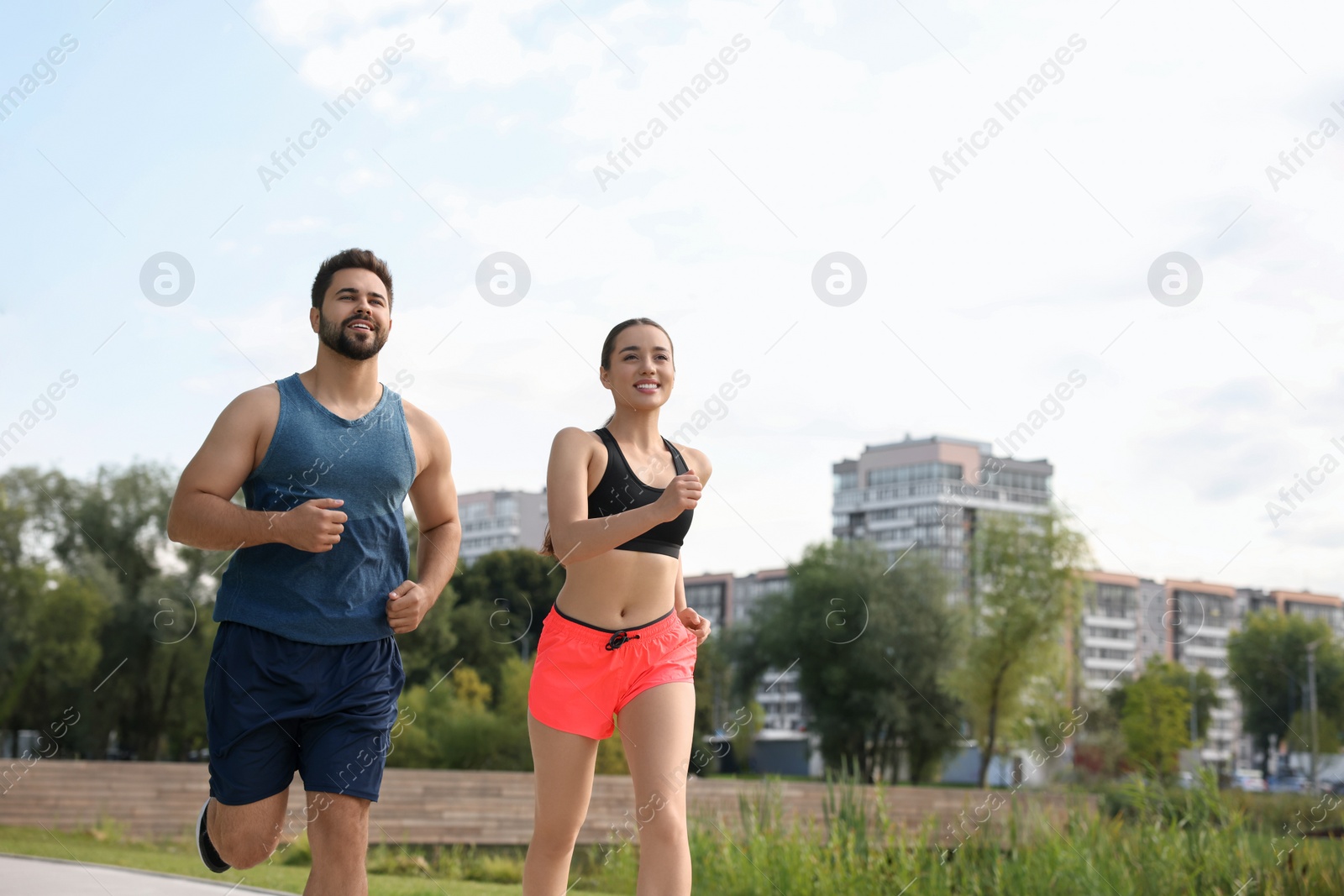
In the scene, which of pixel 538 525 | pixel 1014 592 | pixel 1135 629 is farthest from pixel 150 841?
pixel 1135 629

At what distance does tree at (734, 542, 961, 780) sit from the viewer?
4403cm

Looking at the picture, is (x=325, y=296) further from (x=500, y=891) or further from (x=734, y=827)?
(x=734, y=827)

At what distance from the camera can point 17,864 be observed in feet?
23.9

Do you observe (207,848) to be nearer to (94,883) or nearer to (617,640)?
(617,640)

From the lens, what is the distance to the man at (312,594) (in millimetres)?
3629

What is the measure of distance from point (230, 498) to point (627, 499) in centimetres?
139

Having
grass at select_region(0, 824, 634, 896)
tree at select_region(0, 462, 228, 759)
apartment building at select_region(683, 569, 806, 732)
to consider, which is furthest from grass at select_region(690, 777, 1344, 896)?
apartment building at select_region(683, 569, 806, 732)

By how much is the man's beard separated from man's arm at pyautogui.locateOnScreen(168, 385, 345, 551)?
249 mm

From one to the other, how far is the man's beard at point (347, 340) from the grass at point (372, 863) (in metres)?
4.97

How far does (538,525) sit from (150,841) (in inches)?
3407

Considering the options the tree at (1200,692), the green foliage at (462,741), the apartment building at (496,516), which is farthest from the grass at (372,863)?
the apartment building at (496,516)

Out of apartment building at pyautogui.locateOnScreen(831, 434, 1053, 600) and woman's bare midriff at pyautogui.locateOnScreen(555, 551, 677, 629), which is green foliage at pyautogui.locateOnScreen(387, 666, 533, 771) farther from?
apartment building at pyautogui.locateOnScreen(831, 434, 1053, 600)

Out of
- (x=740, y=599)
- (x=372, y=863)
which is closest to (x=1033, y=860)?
(x=372, y=863)

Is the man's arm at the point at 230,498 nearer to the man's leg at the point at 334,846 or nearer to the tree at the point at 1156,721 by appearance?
the man's leg at the point at 334,846
